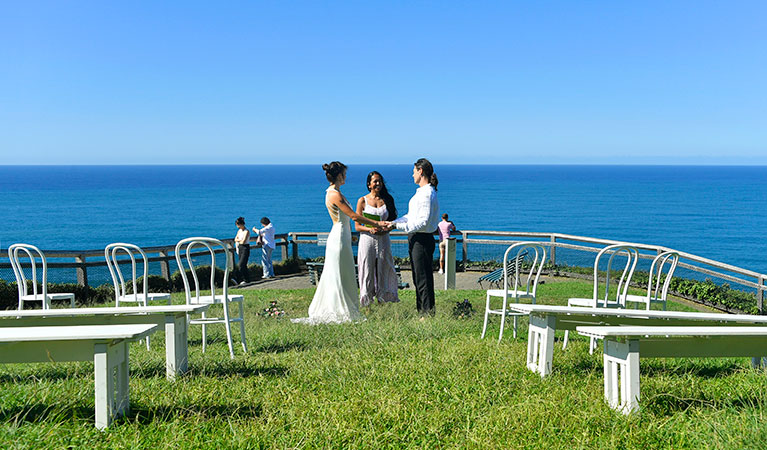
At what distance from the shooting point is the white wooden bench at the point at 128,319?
519cm

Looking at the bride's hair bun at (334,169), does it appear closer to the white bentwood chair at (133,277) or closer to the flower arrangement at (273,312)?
the flower arrangement at (273,312)

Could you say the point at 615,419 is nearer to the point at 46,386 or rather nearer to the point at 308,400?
the point at 308,400

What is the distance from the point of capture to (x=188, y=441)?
3.59 metres

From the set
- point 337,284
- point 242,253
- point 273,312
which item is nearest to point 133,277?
point 337,284

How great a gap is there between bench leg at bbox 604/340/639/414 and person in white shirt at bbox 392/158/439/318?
12.9 feet

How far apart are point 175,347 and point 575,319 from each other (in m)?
3.06

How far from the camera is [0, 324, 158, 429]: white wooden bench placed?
3.85m

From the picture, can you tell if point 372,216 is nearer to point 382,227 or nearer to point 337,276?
point 382,227

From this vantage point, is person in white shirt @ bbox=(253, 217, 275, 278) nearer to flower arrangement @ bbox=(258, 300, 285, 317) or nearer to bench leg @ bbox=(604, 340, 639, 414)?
flower arrangement @ bbox=(258, 300, 285, 317)

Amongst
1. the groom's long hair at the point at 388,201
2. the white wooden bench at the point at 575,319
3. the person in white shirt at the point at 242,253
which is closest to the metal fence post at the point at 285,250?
the person in white shirt at the point at 242,253

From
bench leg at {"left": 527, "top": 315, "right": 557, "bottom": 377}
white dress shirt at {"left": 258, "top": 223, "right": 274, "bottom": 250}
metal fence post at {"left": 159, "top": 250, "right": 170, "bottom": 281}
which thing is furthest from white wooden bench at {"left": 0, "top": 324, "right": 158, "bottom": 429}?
white dress shirt at {"left": 258, "top": 223, "right": 274, "bottom": 250}

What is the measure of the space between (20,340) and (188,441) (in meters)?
1.20

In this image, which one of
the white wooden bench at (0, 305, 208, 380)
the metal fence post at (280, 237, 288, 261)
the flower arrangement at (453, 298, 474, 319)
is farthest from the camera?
the metal fence post at (280, 237, 288, 261)

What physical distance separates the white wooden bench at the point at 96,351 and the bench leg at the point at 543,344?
2.75 meters
